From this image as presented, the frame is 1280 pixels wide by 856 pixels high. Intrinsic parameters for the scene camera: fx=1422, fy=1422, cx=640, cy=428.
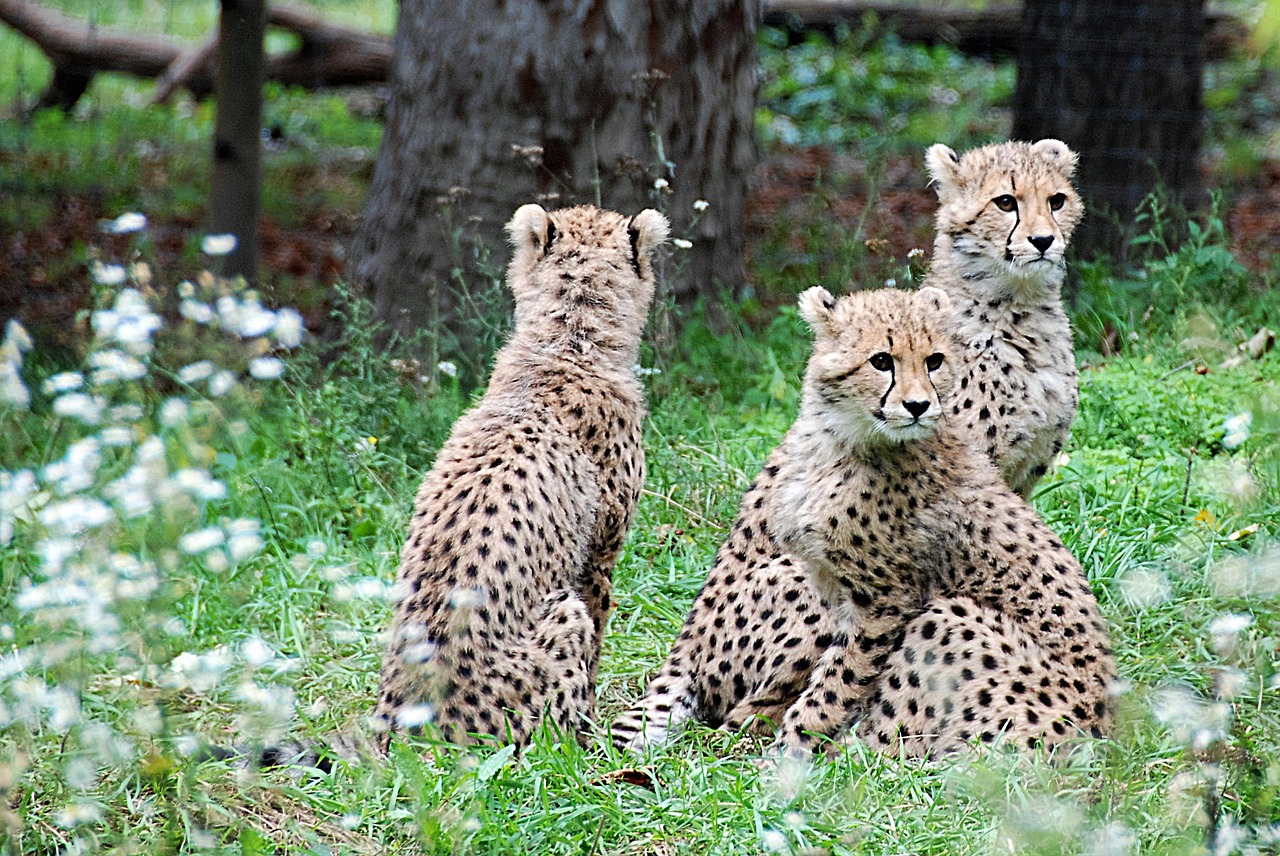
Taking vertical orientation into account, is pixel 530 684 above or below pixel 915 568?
below

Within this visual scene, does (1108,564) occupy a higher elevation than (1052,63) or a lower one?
lower

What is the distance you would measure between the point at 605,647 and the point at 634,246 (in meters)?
1.16

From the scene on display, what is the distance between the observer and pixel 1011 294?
4.09 m

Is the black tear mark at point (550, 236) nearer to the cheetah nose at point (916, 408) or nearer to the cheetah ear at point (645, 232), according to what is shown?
the cheetah ear at point (645, 232)

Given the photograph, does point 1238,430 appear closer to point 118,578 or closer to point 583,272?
point 583,272

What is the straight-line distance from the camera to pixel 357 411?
194 inches

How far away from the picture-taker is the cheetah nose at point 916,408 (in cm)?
321

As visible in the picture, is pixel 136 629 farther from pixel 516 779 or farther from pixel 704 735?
pixel 704 735

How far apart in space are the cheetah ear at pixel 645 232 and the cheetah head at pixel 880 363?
59cm

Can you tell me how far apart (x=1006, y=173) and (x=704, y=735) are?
5.85 ft

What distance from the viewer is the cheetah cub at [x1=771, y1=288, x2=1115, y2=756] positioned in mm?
3213

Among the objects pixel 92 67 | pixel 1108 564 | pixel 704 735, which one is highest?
pixel 92 67

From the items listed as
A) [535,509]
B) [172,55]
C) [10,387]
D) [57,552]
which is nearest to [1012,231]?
[535,509]

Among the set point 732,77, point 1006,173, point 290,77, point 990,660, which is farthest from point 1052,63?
point 290,77
